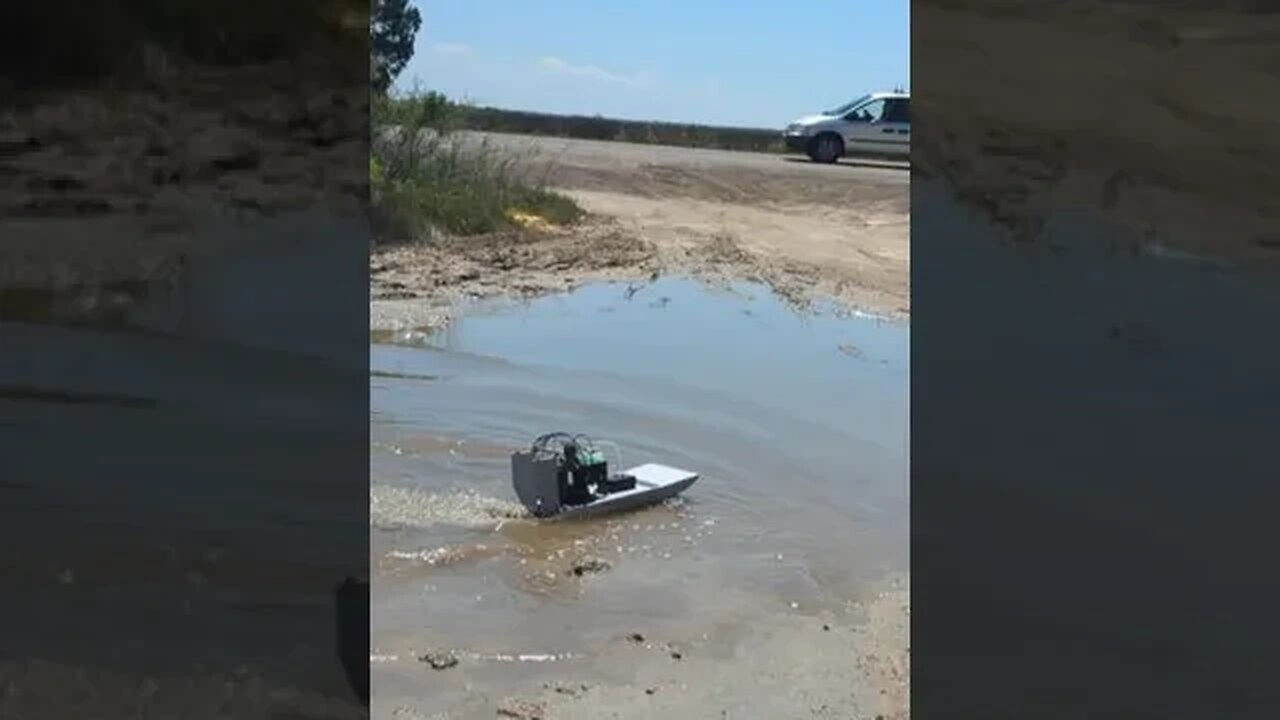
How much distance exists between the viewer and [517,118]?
27141 millimetres

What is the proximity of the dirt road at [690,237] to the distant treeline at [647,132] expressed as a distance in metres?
3.24

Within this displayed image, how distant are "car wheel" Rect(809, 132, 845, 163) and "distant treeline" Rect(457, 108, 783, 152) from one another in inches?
83.8

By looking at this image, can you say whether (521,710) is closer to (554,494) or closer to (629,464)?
(554,494)

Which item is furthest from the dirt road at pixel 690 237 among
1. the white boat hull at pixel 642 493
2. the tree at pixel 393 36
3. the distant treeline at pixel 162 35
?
the distant treeline at pixel 162 35

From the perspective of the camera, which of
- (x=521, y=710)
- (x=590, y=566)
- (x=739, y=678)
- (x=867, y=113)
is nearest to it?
(x=521, y=710)

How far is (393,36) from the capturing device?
15.1m

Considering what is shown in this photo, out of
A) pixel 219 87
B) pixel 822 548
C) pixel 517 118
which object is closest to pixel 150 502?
pixel 219 87

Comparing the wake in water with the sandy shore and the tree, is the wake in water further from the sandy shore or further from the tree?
the tree

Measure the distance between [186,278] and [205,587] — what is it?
512 millimetres

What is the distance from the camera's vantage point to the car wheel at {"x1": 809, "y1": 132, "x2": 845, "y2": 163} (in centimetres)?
2464

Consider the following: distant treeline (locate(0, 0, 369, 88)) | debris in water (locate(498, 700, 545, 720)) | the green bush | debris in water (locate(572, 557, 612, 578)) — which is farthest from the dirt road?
Result: distant treeline (locate(0, 0, 369, 88))

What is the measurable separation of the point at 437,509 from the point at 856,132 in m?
17.8
